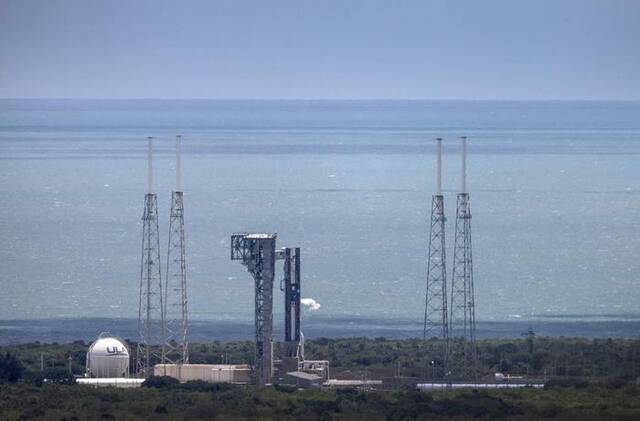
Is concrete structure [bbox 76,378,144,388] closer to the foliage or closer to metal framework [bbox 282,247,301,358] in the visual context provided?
the foliage

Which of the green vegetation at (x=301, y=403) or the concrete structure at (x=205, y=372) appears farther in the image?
the concrete structure at (x=205, y=372)

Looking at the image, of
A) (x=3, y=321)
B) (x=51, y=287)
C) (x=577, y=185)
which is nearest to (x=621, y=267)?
(x=51, y=287)

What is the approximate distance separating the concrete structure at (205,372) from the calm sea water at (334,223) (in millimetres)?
15931

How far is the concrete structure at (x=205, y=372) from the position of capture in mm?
32656

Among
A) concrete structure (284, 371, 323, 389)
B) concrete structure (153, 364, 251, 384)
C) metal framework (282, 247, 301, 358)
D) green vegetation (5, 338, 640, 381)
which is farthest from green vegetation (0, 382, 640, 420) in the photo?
green vegetation (5, 338, 640, 381)

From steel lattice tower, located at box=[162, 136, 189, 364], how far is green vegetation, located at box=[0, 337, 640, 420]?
1323mm

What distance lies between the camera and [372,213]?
9250 cm

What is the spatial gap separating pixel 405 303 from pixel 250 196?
48.1m

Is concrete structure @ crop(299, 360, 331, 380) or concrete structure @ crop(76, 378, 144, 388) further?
concrete structure @ crop(299, 360, 331, 380)

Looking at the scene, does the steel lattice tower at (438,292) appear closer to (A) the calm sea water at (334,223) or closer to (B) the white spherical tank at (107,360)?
(A) the calm sea water at (334,223)

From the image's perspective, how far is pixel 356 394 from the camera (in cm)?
3020

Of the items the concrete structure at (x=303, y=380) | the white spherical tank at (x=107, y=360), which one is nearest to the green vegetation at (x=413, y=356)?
the white spherical tank at (x=107, y=360)

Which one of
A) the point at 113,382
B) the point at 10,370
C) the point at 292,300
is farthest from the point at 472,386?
the point at 10,370

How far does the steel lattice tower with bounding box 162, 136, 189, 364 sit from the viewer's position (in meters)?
33.6
